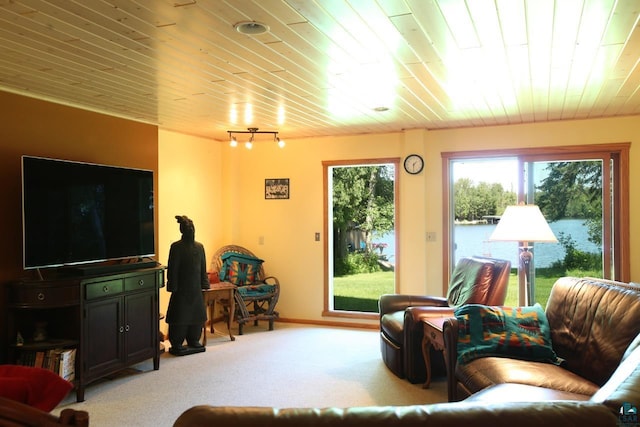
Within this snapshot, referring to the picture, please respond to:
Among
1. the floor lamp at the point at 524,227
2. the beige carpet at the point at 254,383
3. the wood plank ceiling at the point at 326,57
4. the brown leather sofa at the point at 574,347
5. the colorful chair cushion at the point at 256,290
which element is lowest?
the beige carpet at the point at 254,383

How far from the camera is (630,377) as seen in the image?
1.45m

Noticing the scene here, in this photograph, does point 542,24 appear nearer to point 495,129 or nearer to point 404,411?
point 404,411

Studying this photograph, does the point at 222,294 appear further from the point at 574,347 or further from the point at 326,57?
the point at 574,347

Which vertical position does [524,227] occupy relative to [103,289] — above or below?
above

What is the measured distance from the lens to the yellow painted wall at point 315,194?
5559 mm

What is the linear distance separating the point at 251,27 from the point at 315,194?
3.96 meters

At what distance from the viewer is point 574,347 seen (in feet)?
9.75

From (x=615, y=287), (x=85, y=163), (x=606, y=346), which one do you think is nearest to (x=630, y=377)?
(x=606, y=346)

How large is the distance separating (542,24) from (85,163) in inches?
140

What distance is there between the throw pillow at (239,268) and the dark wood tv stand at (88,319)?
1.67 m

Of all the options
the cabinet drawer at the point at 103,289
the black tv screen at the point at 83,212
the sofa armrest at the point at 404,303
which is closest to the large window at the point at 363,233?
the sofa armrest at the point at 404,303

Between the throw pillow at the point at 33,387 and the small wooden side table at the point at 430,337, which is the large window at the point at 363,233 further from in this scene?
the throw pillow at the point at 33,387

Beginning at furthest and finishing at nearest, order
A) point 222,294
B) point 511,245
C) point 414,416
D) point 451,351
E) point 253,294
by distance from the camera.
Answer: point 253,294
point 511,245
point 222,294
point 451,351
point 414,416

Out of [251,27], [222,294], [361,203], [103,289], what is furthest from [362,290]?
[251,27]
